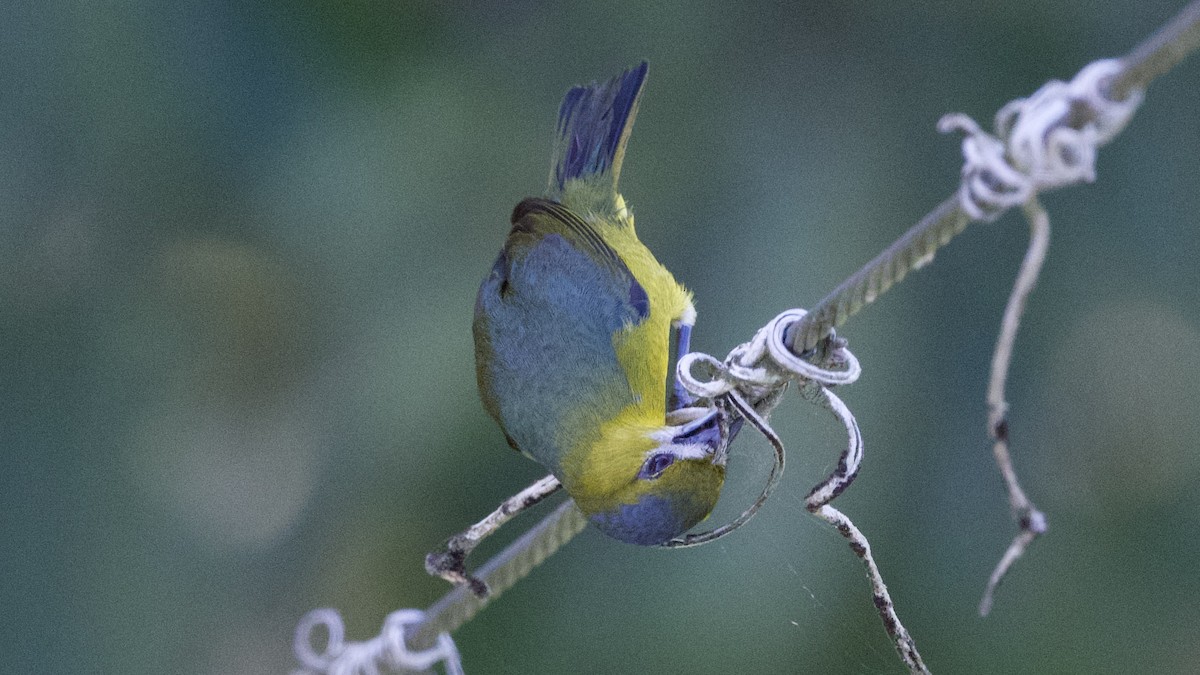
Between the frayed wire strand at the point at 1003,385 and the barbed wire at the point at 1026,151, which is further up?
the barbed wire at the point at 1026,151

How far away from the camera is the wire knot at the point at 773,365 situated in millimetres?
1818

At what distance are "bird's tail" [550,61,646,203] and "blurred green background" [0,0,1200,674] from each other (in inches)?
24.5

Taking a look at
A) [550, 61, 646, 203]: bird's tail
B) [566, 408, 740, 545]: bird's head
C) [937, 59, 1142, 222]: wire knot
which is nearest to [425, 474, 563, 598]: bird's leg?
[566, 408, 740, 545]: bird's head

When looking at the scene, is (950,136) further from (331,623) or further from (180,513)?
(180,513)

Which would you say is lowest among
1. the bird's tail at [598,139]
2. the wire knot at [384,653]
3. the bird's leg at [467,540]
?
the wire knot at [384,653]

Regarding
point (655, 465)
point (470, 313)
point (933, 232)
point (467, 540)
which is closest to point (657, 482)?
point (655, 465)

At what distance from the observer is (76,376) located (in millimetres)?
4102

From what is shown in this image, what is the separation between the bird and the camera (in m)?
2.43

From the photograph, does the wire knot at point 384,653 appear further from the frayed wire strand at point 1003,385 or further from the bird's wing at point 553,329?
the frayed wire strand at point 1003,385

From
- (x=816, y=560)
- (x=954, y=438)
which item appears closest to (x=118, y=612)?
(x=816, y=560)

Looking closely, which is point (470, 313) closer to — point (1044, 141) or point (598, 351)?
point (598, 351)

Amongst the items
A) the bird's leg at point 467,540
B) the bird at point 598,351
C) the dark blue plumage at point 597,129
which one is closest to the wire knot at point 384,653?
the bird's leg at point 467,540

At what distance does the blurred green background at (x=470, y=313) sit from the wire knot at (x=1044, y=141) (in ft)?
7.05

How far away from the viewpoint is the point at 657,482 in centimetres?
241
